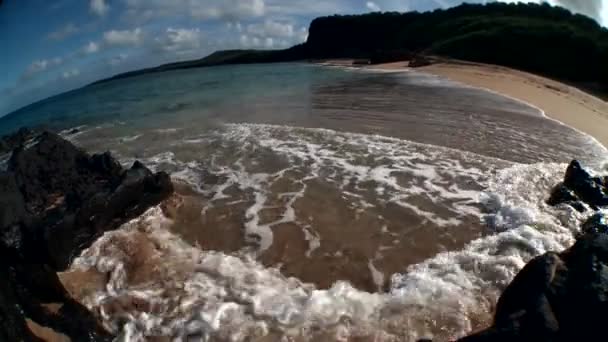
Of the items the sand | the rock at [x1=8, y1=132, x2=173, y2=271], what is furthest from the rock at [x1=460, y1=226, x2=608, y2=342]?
the sand

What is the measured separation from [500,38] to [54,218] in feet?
130

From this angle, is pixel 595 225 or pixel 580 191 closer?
pixel 595 225

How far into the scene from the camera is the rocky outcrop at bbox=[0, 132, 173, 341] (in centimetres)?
401

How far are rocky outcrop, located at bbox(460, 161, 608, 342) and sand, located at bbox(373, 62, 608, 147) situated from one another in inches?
340

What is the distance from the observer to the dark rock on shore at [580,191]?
6.53 m

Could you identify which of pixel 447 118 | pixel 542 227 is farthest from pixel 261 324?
pixel 447 118

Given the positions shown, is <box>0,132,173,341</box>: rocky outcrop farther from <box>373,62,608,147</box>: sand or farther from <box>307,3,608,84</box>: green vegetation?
<box>307,3,608,84</box>: green vegetation

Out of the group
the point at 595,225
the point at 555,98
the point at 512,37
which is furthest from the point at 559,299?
the point at 512,37

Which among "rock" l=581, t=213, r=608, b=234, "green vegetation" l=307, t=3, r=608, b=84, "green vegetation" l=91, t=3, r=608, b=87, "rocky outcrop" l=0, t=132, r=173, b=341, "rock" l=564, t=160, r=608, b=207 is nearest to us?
"rocky outcrop" l=0, t=132, r=173, b=341

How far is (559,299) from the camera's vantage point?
3432mm

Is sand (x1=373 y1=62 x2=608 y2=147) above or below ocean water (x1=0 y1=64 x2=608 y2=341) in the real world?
above

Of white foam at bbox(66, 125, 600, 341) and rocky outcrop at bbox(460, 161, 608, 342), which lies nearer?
rocky outcrop at bbox(460, 161, 608, 342)

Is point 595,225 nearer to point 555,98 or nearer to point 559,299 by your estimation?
point 559,299

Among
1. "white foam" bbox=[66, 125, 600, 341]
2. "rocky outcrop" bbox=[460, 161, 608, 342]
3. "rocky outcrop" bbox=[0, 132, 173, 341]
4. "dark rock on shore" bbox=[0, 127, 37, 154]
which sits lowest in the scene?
"white foam" bbox=[66, 125, 600, 341]
